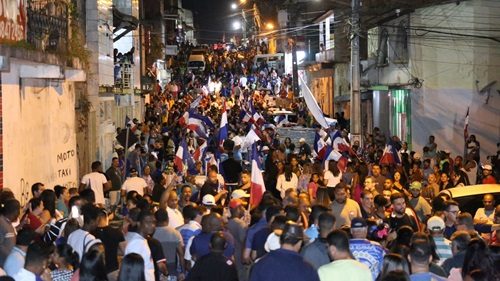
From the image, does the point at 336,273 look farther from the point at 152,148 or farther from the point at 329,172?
the point at 152,148

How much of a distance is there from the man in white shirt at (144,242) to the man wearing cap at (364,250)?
2.06 meters

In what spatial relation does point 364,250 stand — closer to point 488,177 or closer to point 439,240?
point 439,240

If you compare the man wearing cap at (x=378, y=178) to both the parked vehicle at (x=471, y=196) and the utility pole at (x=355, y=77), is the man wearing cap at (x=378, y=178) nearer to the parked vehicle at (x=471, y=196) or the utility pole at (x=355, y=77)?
the parked vehicle at (x=471, y=196)

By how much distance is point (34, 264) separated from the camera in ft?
26.3

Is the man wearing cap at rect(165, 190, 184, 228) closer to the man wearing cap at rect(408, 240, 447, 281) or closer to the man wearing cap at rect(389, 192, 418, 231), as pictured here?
the man wearing cap at rect(389, 192, 418, 231)

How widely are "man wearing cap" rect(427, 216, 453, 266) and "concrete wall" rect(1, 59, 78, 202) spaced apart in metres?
7.94

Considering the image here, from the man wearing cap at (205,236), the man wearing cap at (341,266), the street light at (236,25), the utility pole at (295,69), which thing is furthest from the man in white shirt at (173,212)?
the street light at (236,25)

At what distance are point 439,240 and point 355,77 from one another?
17354mm

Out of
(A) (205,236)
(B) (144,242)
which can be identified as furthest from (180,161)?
(B) (144,242)

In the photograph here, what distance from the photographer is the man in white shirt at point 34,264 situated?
803cm

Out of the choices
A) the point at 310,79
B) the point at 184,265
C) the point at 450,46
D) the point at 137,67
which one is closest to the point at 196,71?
the point at 310,79

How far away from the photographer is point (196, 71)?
8156cm

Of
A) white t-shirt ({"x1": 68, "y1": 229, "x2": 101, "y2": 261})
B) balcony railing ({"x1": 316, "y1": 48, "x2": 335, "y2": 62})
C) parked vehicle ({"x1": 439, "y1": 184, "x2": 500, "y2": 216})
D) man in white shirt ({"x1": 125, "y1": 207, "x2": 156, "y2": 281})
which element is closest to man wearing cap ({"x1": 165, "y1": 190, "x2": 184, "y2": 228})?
man in white shirt ({"x1": 125, "y1": 207, "x2": 156, "y2": 281})

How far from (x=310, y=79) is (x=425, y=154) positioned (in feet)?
112
